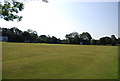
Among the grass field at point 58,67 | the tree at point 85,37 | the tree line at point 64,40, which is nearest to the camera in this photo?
the grass field at point 58,67

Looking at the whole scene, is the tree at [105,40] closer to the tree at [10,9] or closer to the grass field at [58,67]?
the grass field at [58,67]

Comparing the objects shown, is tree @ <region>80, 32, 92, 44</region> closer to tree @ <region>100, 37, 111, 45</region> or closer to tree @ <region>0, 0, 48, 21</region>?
tree @ <region>100, 37, 111, 45</region>

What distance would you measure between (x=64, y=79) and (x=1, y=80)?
2.59 metres

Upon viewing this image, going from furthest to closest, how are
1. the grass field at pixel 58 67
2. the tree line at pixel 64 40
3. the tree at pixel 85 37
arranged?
1. the tree at pixel 85 37
2. the tree line at pixel 64 40
3. the grass field at pixel 58 67

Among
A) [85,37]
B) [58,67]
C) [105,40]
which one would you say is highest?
[85,37]

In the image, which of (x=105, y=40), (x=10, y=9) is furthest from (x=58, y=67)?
(x=105, y=40)

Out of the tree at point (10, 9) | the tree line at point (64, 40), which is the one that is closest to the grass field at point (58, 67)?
the tree at point (10, 9)

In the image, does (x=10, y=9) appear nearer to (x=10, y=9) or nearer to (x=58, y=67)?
(x=10, y=9)

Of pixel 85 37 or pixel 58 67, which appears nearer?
pixel 58 67

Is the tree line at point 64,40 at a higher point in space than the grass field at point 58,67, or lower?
higher

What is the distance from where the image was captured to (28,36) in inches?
2785

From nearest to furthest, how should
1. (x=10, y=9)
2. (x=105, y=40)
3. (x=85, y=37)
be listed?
(x=10, y=9) < (x=105, y=40) < (x=85, y=37)

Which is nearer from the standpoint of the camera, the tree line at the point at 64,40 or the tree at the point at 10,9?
the tree at the point at 10,9

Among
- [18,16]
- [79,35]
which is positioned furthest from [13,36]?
[18,16]
